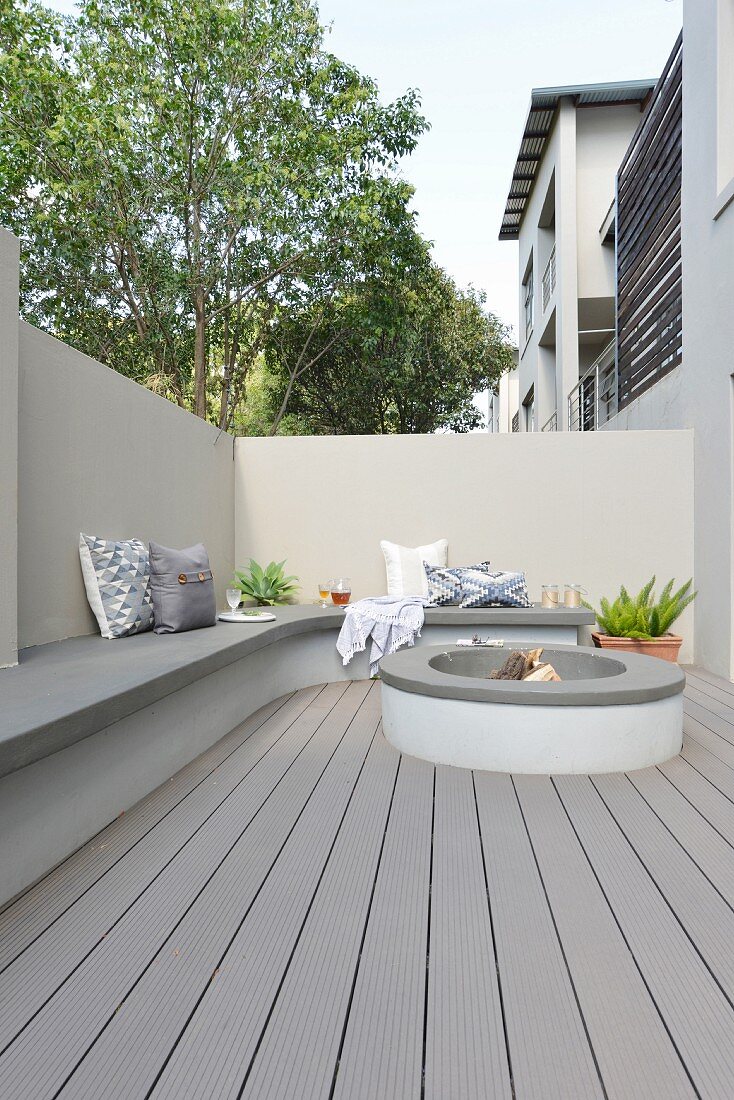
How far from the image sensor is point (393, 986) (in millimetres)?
1362

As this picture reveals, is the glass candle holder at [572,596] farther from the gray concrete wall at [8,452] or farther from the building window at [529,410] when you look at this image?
the building window at [529,410]

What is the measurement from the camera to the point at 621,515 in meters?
5.50

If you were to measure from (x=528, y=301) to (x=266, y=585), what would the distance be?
9.48m

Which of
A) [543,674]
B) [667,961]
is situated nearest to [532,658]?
[543,674]

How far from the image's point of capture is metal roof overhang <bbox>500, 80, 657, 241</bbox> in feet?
28.6

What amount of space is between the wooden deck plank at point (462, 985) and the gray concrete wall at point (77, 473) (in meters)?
1.97

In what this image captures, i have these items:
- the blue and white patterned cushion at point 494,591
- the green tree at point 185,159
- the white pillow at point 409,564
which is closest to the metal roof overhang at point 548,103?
the green tree at point 185,159

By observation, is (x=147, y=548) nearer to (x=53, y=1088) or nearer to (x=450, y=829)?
(x=450, y=829)

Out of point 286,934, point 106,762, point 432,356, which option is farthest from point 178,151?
point 286,934

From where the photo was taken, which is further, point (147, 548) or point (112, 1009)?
point (147, 548)

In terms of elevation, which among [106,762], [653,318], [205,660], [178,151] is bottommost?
[106,762]

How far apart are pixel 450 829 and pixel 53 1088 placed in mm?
1269

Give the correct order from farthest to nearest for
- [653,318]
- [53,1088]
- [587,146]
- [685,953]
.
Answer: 1. [587,146]
2. [653,318]
3. [685,953]
4. [53,1088]

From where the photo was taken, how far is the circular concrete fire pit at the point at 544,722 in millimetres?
2615
